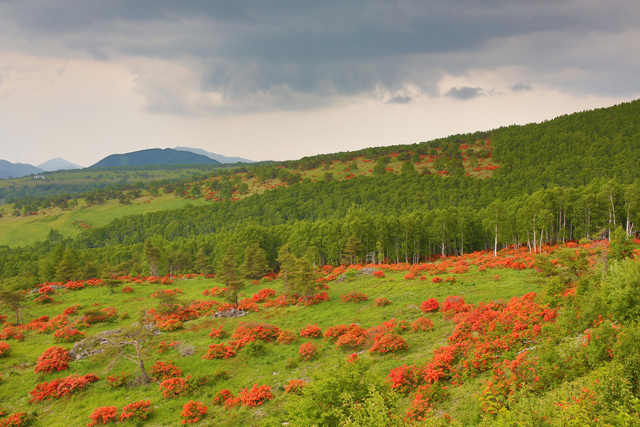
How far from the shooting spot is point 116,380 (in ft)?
82.1

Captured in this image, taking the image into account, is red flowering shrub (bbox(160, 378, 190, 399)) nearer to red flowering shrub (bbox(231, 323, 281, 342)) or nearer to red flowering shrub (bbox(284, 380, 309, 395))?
red flowering shrub (bbox(231, 323, 281, 342))

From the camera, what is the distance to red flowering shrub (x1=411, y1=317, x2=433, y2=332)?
27.9 m

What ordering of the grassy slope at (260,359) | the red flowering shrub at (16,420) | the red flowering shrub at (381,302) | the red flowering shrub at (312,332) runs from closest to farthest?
the red flowering shrub at (16,420) → the grassy slope at (260,359) → the red flowering shrub at (312,332) → the red flowering shrub at (381,302)

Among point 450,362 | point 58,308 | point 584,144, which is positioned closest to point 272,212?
point 58,308

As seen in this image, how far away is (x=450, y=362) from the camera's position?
19.0 meters

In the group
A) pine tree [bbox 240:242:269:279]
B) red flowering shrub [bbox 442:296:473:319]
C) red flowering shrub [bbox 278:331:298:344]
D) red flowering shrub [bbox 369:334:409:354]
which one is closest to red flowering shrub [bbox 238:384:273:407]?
red flowering shrub [bbox 369:334:409:354]

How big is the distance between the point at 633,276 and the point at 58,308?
67.6m

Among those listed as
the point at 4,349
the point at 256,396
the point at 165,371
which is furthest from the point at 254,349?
the point at 4,349

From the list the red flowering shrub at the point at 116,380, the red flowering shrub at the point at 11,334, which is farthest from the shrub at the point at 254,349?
the red flowering shrub at the point at 11,334

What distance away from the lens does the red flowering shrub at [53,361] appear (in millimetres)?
27266

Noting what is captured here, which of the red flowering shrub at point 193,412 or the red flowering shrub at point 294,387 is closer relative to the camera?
the red flowering shrub at point 193,412

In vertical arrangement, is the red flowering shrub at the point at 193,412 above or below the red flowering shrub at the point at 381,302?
above

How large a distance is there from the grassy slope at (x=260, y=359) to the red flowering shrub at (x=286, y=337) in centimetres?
70

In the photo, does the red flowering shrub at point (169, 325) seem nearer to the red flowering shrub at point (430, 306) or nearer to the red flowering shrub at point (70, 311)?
the red flowering shrub at point (70, 311)
